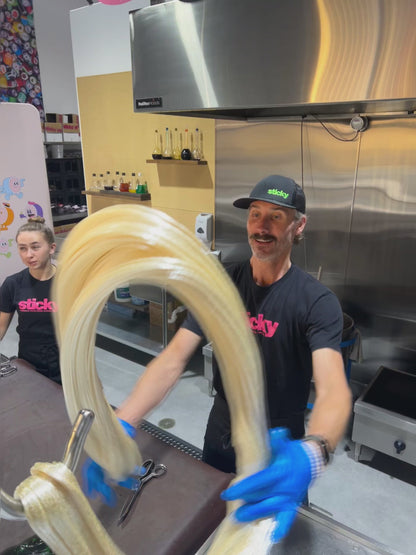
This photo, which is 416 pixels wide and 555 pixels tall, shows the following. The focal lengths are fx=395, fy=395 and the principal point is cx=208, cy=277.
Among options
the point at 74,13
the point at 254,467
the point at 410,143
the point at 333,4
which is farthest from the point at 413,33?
the point at 74,13

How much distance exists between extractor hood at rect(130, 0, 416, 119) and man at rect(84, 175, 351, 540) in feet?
1.46

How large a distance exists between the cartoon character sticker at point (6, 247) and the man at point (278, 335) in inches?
130

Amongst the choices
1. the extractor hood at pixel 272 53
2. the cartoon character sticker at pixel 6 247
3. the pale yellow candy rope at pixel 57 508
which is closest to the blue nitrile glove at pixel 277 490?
the pale yellow candy rope at pixel 57 508

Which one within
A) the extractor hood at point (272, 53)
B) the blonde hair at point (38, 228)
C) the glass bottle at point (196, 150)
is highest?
the extractor hood at point (272, 53)

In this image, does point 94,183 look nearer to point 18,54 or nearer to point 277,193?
point 18,54

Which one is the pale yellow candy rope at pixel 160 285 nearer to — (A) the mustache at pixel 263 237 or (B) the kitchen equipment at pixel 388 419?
(A) the mustache at pixel 263 237

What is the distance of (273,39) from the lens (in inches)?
60.2

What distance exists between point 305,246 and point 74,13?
308 cm

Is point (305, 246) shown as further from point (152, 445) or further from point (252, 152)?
point (152, 445)

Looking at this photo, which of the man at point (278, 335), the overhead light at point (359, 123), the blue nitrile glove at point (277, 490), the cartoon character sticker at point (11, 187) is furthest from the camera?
the cartoon character sticker at point (11, 187)

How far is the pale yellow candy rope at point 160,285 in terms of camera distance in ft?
2.38

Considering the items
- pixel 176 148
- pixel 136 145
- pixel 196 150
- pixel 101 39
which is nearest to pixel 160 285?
pixel 196 150

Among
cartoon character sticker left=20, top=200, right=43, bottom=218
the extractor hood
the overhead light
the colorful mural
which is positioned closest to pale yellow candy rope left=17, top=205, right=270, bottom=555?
the extractor hood

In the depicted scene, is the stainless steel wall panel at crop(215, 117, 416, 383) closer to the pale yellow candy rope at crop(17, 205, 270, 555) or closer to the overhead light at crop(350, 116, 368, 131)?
the overhead light at crop(350, 116, 368, 131)
